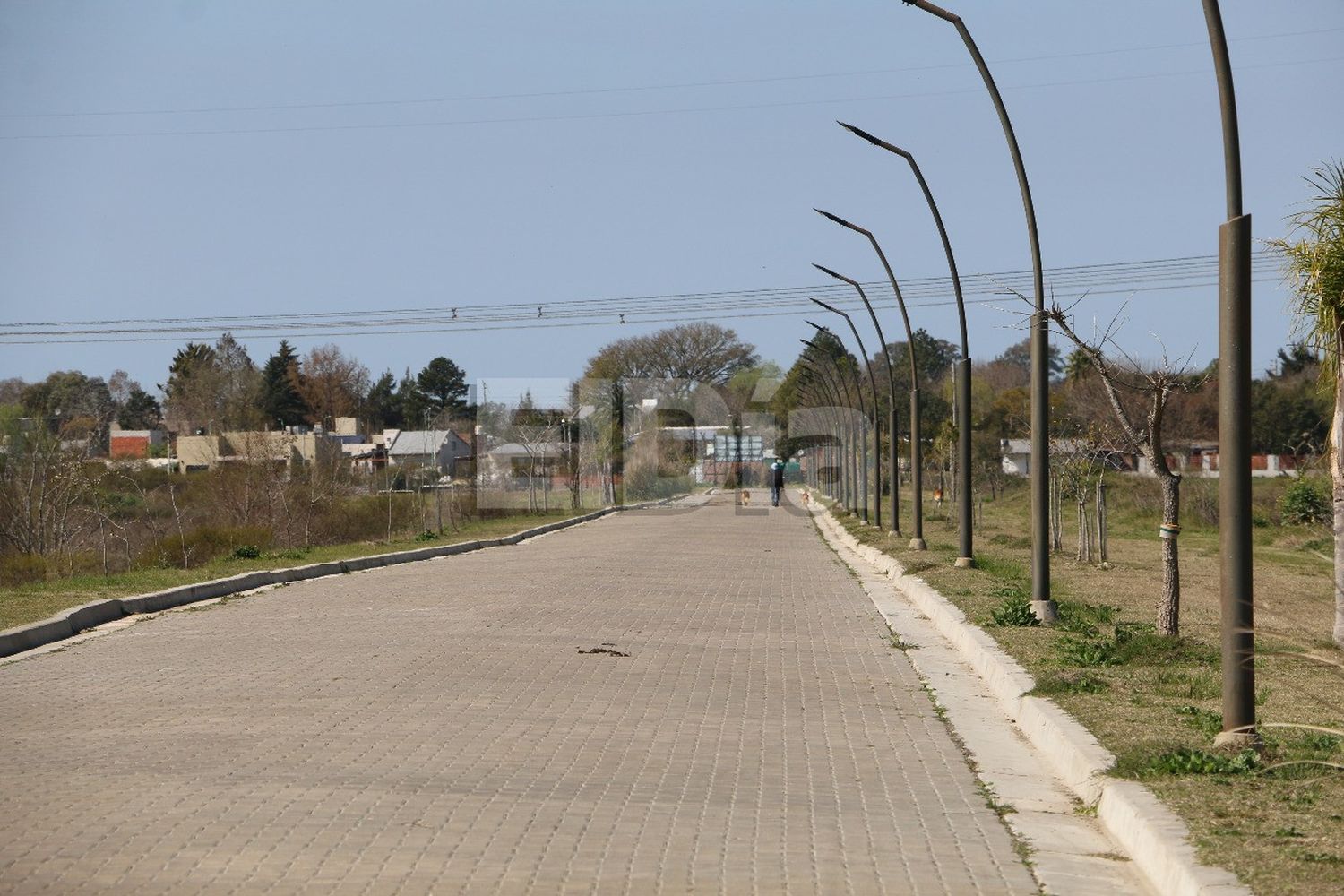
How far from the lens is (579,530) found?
137 feet

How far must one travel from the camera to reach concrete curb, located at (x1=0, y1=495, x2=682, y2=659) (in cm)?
1351

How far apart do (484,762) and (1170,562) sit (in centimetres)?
671

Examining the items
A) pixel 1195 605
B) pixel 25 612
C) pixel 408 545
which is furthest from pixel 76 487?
pixel 1195 605

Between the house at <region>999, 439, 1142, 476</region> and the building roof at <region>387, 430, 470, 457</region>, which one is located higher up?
the building roof at <region>387, 430, 470, 457</region>

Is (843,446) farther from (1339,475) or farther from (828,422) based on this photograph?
(1339,475)

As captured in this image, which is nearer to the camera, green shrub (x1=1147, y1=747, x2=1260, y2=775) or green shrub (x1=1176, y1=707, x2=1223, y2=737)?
green shrub (x1=1147, y1=747, x2=1260, y2=775)

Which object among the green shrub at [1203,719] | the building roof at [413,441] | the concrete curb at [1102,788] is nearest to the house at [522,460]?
the building roof at [413,441]

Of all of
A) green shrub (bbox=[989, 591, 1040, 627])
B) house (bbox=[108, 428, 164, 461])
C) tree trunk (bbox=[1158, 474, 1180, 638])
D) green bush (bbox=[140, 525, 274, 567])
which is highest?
house (bbox=[108, 428, 164, 461])

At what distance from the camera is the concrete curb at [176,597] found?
44.3 feet

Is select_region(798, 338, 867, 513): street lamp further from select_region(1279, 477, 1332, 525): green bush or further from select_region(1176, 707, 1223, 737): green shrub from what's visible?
select_region(1176, 707, 1223, 737): green shrub

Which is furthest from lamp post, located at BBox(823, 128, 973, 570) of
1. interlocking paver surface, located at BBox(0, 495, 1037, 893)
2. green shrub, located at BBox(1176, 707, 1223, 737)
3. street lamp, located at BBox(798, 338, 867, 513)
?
street lamp, located at BBox(798, 338, 867, 513)

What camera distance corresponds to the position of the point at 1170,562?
12164 millimetres

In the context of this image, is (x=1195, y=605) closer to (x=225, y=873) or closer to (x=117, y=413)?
(x=225, y=873)

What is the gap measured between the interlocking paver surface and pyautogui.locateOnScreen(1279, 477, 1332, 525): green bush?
23.3 metres
